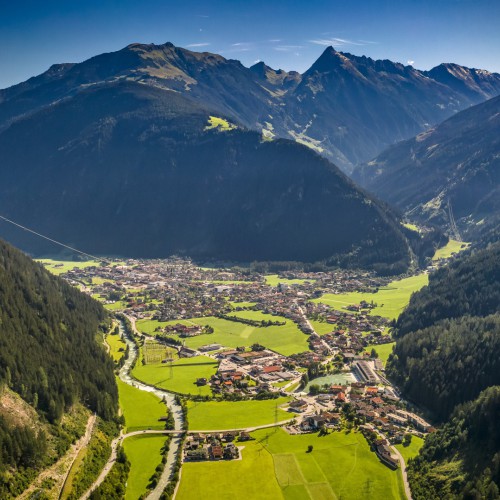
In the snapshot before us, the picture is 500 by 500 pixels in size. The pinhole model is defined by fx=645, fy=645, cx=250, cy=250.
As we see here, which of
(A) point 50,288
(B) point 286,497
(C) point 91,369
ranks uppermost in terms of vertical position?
(A) point 50,288

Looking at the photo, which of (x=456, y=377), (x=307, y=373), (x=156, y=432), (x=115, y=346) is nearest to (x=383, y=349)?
(x=307, y=373)

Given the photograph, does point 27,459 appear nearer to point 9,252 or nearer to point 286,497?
point 286,497

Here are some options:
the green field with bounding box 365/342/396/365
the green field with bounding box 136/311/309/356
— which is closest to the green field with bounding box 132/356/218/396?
the green field with bounding box 136/311/309/356

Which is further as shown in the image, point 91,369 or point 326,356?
point 326,356

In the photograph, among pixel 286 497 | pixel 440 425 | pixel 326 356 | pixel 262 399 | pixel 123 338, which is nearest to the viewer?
pixel 286 497

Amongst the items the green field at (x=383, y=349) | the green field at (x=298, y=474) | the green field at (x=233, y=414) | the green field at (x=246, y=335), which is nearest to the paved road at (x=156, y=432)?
the green field at (x=233, y=414)

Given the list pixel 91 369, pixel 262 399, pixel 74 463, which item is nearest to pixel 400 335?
pixel 262 399

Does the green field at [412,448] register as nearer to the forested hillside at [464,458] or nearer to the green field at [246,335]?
the forested hillside at [464,458]

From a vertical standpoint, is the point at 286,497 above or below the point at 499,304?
below
